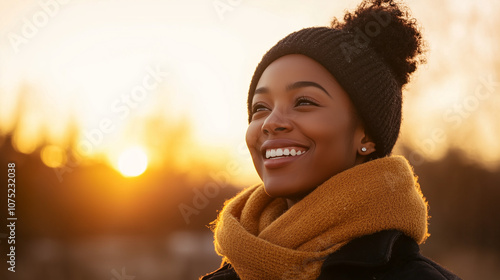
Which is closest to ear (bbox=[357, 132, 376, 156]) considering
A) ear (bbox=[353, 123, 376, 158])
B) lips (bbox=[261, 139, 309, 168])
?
ear (bbox=[353, 123, 376, 158])

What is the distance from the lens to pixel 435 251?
14727 millimetres

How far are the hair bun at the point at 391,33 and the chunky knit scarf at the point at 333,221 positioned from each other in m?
0.67

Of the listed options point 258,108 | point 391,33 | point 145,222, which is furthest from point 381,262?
point 145,222

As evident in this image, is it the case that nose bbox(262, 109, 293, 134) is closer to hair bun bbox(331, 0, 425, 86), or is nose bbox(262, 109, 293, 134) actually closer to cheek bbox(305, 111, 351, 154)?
cheek bbox(305, 111, 351, 154)

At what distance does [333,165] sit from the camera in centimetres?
248

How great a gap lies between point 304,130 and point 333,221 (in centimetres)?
48

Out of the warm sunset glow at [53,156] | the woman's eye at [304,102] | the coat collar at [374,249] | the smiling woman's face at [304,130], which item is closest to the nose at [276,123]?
the smiling woman's face at [304,130]

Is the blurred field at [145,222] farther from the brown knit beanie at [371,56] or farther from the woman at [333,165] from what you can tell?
the brown knit beanie at [371,56]

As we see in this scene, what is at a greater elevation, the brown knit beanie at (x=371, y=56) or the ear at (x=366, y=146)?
the brown knit beanie at (x=371, y=56)

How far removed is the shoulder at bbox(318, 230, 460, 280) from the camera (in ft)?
6.81

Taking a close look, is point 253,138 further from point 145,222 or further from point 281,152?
point 145,222

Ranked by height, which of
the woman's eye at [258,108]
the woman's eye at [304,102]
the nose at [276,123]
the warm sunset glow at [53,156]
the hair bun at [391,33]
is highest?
the warm sunset glow at [53,156]

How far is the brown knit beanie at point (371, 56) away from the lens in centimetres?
261

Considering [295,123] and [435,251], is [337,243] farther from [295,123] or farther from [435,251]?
[435,251]
